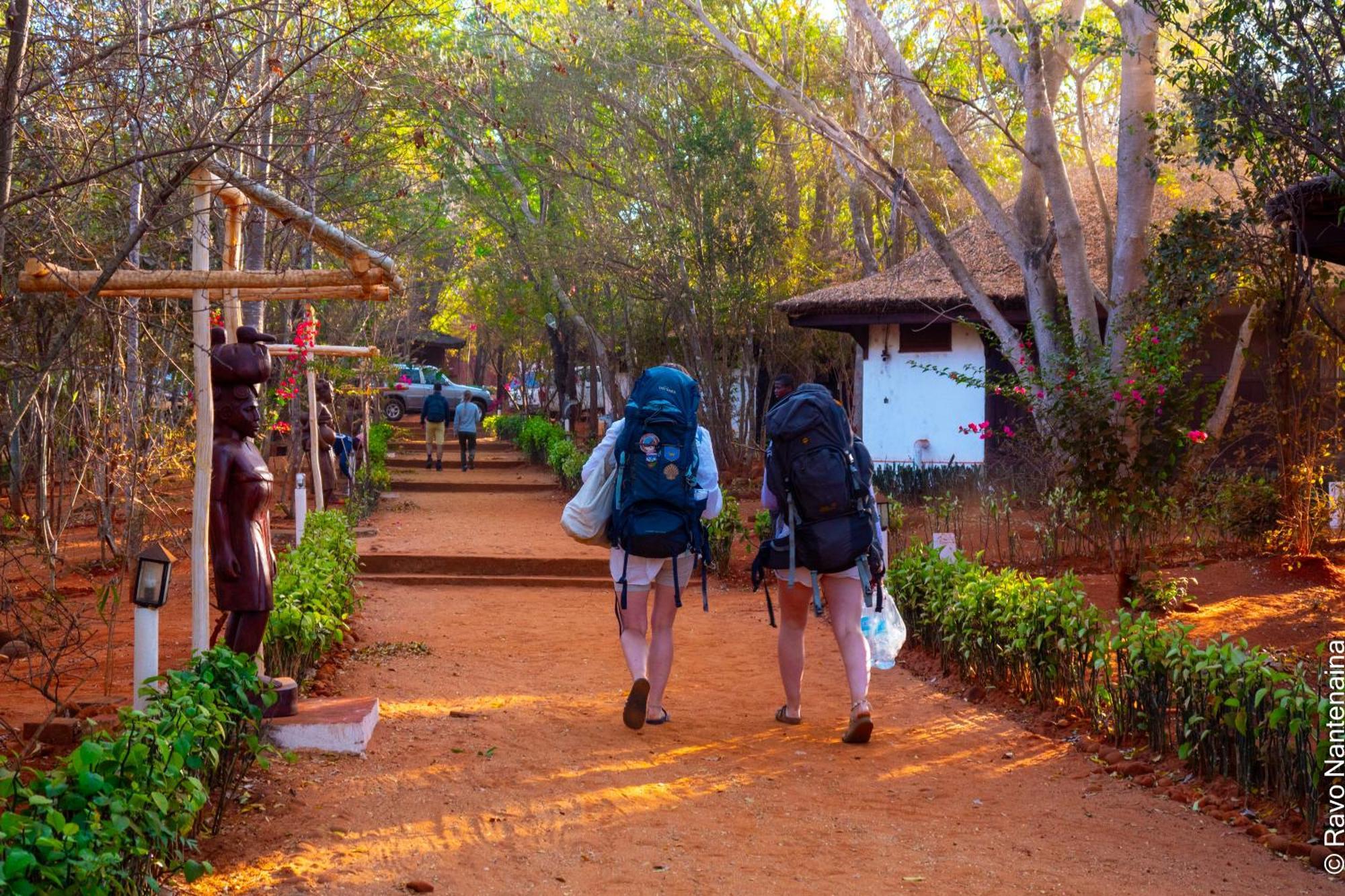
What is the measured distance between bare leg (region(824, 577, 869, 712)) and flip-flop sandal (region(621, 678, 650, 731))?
966 millimetres

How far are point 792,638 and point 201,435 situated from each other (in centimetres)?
291

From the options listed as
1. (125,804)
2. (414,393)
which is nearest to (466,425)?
(414,393)

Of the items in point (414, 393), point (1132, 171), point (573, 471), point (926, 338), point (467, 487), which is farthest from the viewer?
point (414, 393)

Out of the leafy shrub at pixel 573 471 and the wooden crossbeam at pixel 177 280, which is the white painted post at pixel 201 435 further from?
the leafy shrub at pixel 573 471

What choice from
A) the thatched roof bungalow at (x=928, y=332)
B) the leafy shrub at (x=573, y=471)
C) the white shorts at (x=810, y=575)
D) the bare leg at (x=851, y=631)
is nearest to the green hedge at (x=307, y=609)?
the white shorts at (x=810, y=575)

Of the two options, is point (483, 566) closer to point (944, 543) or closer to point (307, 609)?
point (944, 543)

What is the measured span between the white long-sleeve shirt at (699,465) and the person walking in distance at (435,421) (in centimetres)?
1875

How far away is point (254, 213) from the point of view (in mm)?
11391

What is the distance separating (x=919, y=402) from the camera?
1908cm


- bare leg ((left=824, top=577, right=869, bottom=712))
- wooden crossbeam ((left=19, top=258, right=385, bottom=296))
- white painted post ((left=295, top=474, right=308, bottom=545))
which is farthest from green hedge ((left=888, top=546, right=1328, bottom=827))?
white painted post ((left=295, top=474, right=308, bottom=545))

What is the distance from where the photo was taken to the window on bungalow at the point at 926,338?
18.8 m

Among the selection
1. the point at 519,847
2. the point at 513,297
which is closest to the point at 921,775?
the point at 519,847

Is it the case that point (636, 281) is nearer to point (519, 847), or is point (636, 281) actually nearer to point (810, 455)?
point (810, 455)

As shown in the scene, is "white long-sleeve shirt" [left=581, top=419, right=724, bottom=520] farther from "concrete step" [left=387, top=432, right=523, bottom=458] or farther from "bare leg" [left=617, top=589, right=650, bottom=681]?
"concrete step" [left=387, top=432, right=523, bottom=458]
